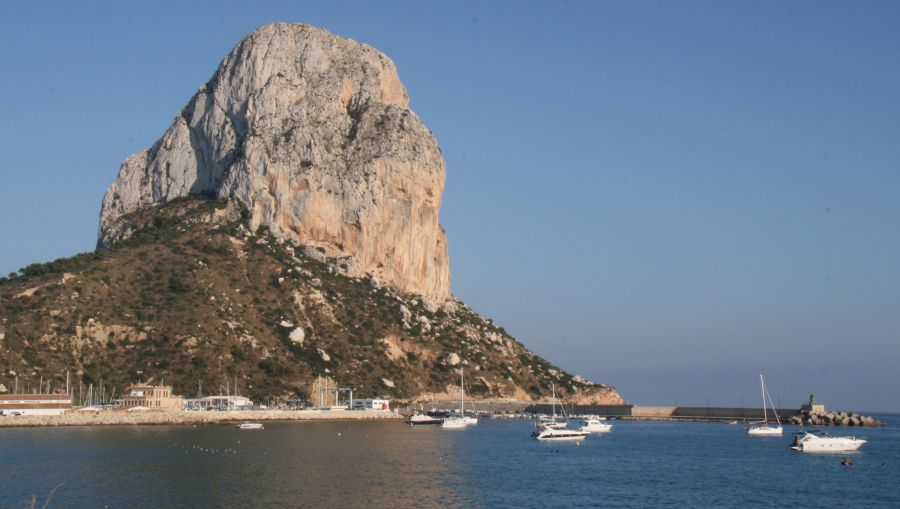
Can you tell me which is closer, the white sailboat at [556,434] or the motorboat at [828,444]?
the motorboat at [828,444]

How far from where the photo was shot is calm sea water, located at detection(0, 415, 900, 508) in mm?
49906

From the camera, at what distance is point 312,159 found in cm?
13375

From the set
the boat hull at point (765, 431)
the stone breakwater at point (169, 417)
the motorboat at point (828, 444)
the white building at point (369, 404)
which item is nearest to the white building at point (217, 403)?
the stone breakwater at point (169, 417)

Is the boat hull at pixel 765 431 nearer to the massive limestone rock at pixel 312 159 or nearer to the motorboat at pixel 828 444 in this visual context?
the motorboat at pixel 828 444

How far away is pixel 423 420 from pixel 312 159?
131 feet

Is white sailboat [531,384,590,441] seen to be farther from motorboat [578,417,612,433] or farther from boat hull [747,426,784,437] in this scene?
boat hull [747,426,784,437]

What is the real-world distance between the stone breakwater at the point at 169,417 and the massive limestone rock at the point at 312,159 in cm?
3019

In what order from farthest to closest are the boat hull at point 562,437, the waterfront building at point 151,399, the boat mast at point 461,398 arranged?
the boat mast at point 461,398 → the waterfront building at point 151,399 → the boat hull at point 562,437

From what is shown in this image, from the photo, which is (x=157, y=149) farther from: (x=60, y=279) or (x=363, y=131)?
(x=60, y=279)

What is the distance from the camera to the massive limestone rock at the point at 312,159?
13325 cm

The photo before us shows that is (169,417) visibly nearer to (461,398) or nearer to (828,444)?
(461,398)

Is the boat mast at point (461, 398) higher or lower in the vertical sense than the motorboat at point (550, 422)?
higher

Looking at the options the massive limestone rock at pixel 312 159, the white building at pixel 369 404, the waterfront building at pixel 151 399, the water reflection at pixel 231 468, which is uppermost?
the massive limestone rock at pixel 312 159

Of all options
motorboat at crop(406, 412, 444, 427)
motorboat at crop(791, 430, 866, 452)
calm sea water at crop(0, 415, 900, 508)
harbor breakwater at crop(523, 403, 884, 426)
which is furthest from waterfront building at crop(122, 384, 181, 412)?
motorboat at crop(791, 430, 866, 452)
